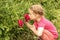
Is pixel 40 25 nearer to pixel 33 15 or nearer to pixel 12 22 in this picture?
pixel 33 15

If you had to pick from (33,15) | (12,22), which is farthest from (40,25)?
(12,22)

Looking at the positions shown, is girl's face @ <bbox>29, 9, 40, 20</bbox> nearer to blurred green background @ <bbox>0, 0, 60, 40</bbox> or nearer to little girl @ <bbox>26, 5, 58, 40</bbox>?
little girl @ <bbox>26, 5, 58, 40</bbox>

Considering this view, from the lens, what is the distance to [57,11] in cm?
769

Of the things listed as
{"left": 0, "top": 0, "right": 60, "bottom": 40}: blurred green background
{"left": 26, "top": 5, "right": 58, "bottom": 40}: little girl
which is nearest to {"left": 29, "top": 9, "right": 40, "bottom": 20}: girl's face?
{"left": 26, "top": 5, "right": 58, "bottom": 40}: little girl

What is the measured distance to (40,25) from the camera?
15.7ft

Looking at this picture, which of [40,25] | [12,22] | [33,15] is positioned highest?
[33,15]

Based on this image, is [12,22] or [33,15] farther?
[12,22]

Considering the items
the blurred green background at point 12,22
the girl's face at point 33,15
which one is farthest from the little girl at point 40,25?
the blurred green background at point 12,22

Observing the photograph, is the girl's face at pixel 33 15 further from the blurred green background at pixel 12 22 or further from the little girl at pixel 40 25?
the blurred green background at pixel 12 22

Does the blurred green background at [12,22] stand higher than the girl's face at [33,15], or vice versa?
the girl's face at [33,15]

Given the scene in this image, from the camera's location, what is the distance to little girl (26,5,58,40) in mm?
4770

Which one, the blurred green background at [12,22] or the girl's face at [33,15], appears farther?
the blurred green background at [12,22]

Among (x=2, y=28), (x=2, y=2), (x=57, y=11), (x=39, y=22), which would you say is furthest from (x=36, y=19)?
(x=57, y=11)

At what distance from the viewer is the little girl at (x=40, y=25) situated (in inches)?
188
